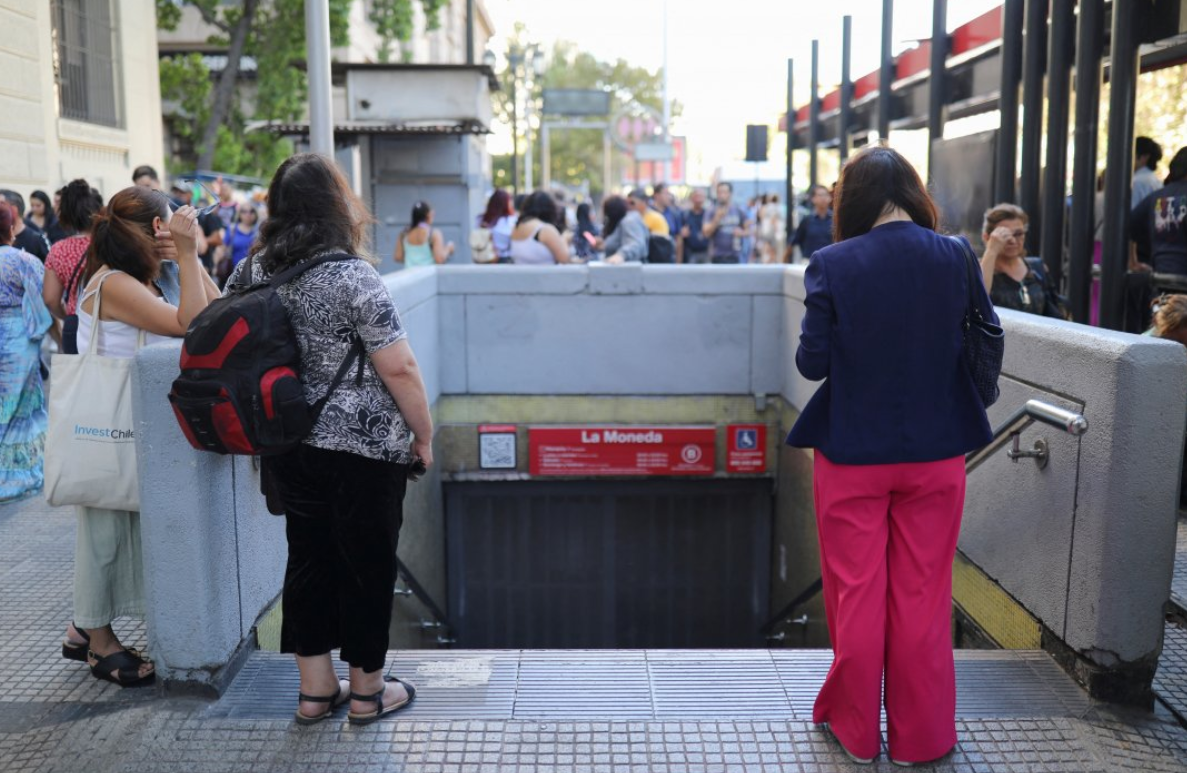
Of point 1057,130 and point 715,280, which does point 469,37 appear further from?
point 1057,130

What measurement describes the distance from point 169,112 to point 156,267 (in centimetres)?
2794

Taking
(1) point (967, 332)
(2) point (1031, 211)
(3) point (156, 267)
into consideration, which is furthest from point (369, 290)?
(2) point (1031, 211)

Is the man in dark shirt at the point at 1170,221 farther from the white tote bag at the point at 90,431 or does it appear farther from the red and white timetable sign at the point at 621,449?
the white tote bag at the point at 90,431

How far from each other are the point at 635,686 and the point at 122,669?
1.77m

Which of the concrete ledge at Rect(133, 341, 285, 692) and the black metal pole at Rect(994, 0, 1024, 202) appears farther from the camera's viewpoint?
the black metal pole at Rect(994, 0, 1024, 202)

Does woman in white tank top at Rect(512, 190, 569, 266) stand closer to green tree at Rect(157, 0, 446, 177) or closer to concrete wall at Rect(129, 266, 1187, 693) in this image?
concrete wall at Rect(129, 266, 1187, 693)

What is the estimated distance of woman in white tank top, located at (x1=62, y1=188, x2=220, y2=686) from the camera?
14.0 feet

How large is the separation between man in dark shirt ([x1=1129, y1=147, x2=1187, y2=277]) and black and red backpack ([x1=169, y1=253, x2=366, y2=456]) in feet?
20.9

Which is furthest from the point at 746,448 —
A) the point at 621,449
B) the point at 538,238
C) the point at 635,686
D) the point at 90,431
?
the point at 90,431

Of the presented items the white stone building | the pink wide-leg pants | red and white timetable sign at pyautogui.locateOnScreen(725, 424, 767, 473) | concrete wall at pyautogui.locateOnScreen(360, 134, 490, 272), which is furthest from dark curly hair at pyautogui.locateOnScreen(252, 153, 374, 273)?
concrete wall at pyautogui.locateOnScreen(360, 134, 490, 272)

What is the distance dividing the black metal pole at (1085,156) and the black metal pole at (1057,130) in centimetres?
41

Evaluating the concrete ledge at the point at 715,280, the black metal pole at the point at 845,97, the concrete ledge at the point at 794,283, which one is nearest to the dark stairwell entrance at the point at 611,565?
the concrete ledge at the point at 715,280

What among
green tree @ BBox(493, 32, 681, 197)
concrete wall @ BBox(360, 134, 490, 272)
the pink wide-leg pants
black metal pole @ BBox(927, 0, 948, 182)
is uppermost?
green tree @ BBox(493, 32, 681, 197)

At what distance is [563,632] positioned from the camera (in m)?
11.1
